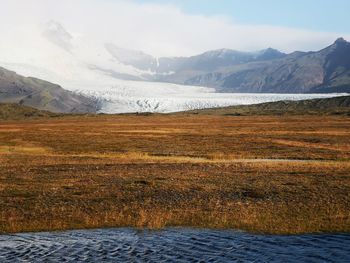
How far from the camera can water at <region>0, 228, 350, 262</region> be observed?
1861 centimetres

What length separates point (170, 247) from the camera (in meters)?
20.2

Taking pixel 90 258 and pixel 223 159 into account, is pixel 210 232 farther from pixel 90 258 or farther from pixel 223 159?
pixel 223 159

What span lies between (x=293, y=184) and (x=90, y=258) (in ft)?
59.7

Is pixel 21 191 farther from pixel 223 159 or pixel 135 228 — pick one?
pixel 223 159

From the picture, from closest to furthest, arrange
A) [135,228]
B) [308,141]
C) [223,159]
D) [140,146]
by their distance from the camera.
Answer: [135,228], [223,159], [140,146], [308,141]

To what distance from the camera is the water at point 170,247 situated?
18609mm

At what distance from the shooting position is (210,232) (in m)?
22.6

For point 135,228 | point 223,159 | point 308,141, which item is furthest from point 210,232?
point 308,141

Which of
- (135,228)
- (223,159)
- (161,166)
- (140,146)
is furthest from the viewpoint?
(140,146)

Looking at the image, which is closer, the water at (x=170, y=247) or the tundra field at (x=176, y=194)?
the water at (x=170, y=247)

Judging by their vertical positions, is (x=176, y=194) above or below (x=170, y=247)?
above

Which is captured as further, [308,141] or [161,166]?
[308,141]

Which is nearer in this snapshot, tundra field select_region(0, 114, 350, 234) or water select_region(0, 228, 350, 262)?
water select_region(0, 228, 350, 262)

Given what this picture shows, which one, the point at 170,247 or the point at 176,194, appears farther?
the point at 176,194
